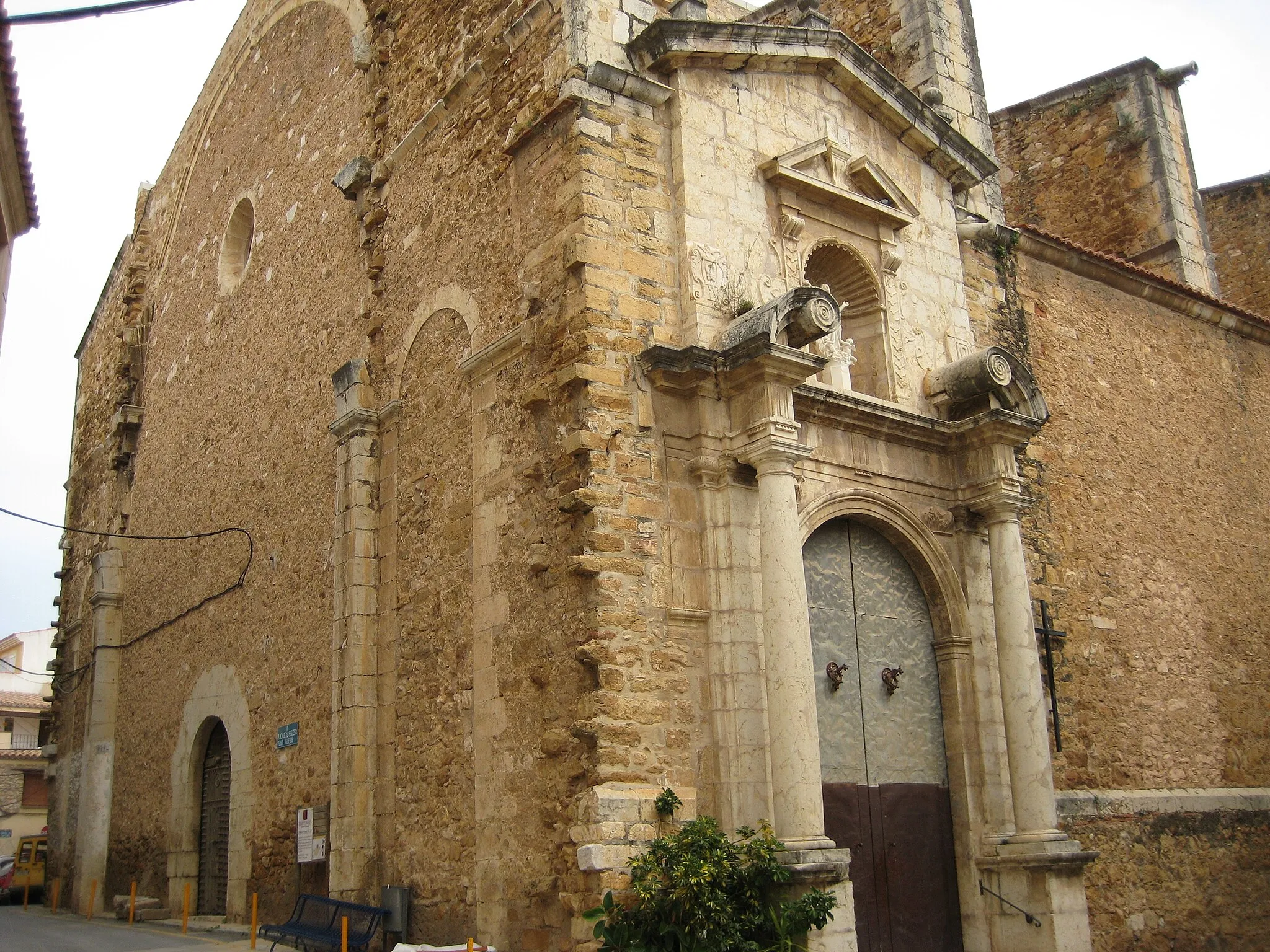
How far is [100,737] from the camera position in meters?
14.0

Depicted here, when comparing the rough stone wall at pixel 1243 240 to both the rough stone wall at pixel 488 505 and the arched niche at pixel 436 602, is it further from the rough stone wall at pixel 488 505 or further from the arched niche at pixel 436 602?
the arched niche at pixel 436 602

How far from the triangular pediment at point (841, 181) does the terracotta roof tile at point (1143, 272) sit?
1908 millimetres

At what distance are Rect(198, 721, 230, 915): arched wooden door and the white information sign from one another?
2165 mm

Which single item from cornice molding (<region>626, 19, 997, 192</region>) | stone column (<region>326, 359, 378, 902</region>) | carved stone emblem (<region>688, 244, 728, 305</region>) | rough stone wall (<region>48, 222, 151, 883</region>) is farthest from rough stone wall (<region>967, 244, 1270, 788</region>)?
rough stone wall (<region>48, 222, 151, 883</region>)

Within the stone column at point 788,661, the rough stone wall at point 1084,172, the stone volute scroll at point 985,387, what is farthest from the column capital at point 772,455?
the rough stone wall at point 1084,172

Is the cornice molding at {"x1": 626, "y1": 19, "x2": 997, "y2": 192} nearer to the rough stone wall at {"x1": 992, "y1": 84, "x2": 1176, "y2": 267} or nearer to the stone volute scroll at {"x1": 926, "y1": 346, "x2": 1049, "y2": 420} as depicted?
the stone volute scroll at {"x1": 926, "y1": 346, "x2": 1049, "y2": 420}

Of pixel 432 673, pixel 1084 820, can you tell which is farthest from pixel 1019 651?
pixel 432 673

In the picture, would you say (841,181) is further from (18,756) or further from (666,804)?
(18,756)

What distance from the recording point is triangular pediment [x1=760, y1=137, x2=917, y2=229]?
8.10 meters

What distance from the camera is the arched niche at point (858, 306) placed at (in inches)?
335

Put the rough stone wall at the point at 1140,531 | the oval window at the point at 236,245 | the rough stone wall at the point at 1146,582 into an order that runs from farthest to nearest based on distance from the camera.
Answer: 1. the oval window at the point at 236,245
2. the rough stone wall at the point at 1140,531
3. the rough stone wall at the point at 1146,582

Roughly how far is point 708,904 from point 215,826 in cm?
727

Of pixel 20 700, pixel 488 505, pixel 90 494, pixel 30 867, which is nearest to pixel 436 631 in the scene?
pixel 488 505

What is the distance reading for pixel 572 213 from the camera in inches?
285
